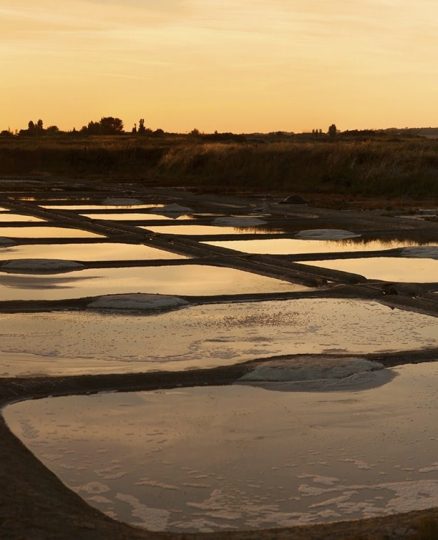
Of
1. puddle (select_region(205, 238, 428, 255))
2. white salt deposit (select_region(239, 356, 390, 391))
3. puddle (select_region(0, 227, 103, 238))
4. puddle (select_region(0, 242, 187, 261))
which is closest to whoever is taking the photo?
white salt deposit (select_region(239, 356, 390, 391))

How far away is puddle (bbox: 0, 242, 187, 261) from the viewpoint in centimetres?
1291

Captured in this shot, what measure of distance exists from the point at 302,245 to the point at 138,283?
4743 mm

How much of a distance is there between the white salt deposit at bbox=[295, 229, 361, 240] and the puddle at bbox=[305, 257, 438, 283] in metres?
2.90

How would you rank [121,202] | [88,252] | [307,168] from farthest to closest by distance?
[307,168], [121,202], [88,252]

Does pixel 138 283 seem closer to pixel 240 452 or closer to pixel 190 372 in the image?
pixel 190 372

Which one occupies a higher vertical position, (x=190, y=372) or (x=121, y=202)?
(x=121, y=202)

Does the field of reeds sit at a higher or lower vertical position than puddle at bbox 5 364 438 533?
higher

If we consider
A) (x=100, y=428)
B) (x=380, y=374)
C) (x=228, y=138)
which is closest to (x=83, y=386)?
(x=100, y=428)

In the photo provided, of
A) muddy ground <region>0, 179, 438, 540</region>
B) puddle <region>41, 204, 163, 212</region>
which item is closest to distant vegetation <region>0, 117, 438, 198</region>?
muddy ground <region>0, 179, 438, 540</region>

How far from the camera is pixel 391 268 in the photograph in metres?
12.1

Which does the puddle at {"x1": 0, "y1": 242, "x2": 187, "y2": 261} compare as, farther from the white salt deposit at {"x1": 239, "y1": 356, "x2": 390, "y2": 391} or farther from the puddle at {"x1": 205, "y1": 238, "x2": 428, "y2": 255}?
the white salt deposit at {"x1": 239, "y1": 356, "x2": 390, "y2": 391}

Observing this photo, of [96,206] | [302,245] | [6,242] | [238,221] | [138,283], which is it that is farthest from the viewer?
[96,206]

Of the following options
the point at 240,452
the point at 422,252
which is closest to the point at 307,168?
the point at 422,252

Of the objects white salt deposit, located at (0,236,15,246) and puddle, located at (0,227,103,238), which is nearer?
white salt deposit, located at (0,236,15,246)
